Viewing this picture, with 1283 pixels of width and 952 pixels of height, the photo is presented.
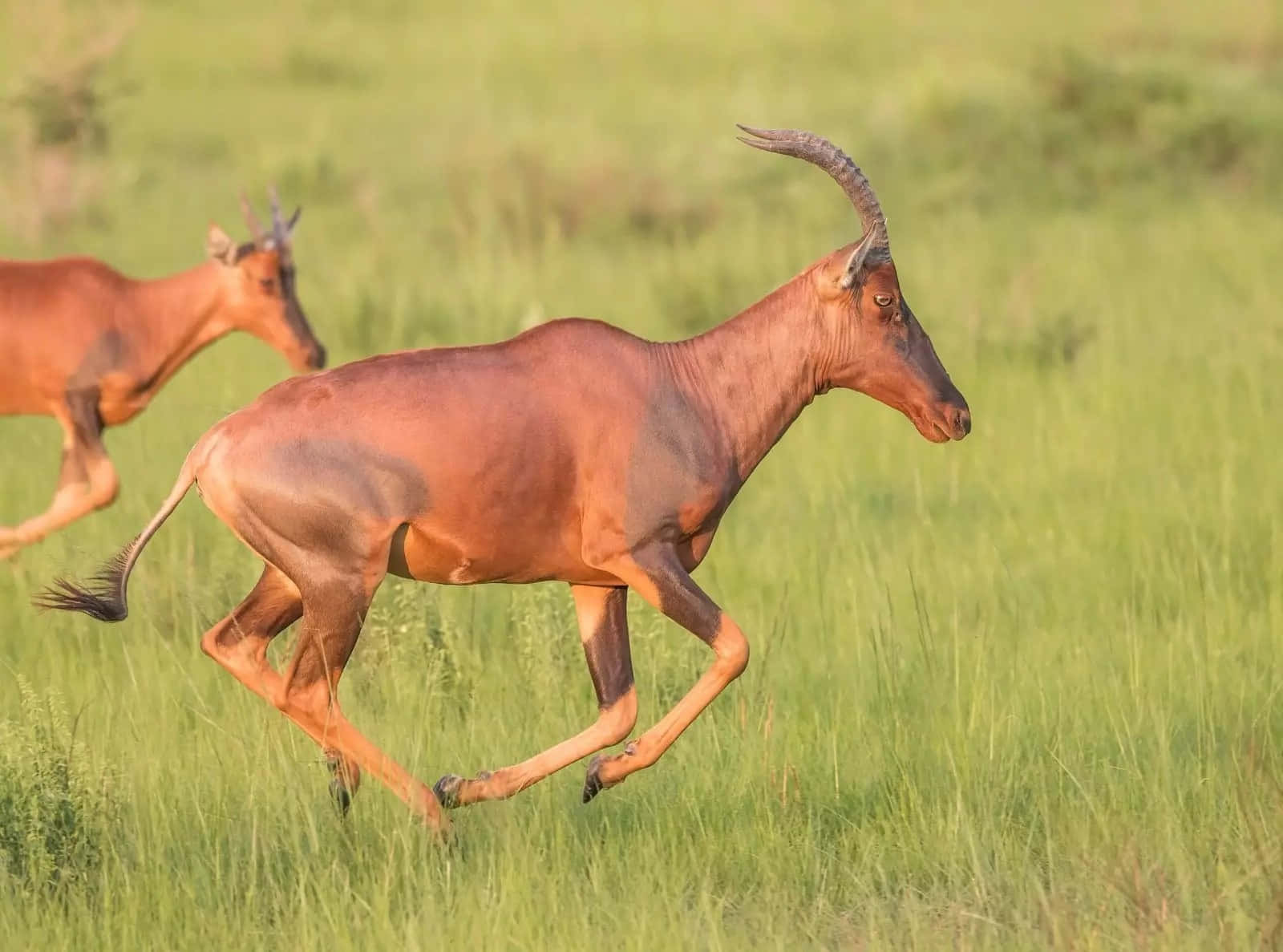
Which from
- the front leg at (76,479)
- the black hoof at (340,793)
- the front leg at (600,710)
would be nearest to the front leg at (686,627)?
the front leg at (600,710)

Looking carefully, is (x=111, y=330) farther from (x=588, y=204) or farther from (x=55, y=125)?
(x=588, y=204)

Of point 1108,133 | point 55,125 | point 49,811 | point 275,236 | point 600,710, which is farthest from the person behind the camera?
point 1108,133

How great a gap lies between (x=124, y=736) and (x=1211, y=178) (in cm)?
1266

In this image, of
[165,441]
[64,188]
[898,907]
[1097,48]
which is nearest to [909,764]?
[898,907]

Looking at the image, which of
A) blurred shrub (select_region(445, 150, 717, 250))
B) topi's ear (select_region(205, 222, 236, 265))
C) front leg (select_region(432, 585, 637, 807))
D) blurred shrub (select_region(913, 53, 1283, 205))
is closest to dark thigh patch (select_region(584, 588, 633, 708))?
front leg (select_region(432, 585, 637, 807))

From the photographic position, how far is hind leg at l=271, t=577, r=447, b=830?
200 inches

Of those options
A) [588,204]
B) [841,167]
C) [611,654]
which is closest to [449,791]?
[611,654]

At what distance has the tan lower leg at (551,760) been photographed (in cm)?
527

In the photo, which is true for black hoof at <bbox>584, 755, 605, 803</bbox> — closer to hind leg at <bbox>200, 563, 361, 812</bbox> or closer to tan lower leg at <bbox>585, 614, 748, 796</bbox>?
tan lower leg at <bbox>585, 614, 748, 796</bbox>

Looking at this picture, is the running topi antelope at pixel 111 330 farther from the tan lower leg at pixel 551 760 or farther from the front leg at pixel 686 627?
the front leg at pixel 686 627

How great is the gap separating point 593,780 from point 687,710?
313 millimetres

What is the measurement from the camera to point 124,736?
232 inches

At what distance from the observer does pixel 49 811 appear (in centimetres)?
507

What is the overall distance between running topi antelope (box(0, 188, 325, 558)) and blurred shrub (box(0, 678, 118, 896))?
3334 millimetres
